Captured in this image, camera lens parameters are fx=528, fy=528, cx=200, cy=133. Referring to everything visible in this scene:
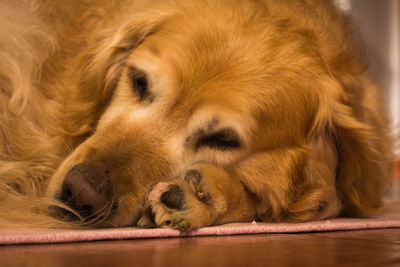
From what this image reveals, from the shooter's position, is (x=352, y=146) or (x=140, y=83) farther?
(x=352, y=146)

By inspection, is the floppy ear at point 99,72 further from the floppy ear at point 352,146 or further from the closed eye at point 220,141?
the floppy ear at point 352,146

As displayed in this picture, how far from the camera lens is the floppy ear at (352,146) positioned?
2.03 metres

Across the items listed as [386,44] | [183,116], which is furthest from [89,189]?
[386,44]

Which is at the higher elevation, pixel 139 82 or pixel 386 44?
pixel 386 44

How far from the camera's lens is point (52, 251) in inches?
44.6

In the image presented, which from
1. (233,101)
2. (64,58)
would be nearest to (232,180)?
(233,101)

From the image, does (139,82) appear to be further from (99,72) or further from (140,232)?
(140,232)

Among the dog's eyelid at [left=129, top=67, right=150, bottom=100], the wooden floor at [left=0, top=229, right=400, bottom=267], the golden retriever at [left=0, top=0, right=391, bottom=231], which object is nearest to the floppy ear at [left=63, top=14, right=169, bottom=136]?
the golden retriever at [left=0, top=0, right=391, bottom=231]

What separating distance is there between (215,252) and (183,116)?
2.25 feet

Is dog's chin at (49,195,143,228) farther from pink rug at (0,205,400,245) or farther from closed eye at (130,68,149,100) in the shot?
closed eye at (130,68,149,100)

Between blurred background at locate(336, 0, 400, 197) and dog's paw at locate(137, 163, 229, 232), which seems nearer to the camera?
dog's paw at locate(137, 163, 229, 232)

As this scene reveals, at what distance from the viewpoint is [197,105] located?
5.76 ft

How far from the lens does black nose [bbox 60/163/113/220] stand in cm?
149

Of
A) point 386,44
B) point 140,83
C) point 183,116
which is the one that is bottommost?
point 183,116
